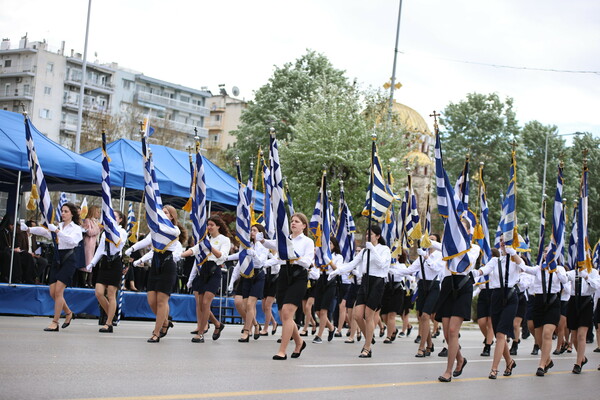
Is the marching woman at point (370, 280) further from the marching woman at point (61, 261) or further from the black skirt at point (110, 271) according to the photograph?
the marching woman at point (61, 261)

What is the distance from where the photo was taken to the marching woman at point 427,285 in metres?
16.7

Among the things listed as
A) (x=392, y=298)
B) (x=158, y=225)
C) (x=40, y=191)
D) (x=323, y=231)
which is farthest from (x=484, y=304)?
(x=40, y=191)

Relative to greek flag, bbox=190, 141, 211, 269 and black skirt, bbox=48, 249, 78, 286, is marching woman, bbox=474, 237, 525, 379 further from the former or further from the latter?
black skirt, bbox=48, 249, 78, 286

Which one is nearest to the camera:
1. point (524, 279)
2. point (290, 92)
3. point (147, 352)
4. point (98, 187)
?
point (147, 352)

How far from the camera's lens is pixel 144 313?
21469 mm

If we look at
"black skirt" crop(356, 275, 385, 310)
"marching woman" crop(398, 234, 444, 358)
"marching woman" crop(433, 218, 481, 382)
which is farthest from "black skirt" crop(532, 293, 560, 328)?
"marching woman" crop(433, 218, 481, 382)

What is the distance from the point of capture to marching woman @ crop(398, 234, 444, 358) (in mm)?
16656

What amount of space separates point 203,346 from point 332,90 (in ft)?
108

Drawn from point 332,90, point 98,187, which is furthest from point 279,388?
point 332,90

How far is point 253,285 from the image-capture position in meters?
17.1

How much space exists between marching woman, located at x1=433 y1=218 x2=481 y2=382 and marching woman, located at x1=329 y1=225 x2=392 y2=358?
2353 mm

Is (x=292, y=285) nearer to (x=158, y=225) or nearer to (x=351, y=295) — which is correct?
(x=158, y=225)

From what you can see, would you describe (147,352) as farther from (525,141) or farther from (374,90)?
(525,141)

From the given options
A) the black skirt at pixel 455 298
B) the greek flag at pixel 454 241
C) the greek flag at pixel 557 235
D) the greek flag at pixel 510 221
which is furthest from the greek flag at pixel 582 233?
the black skirt at pixel 455 298
